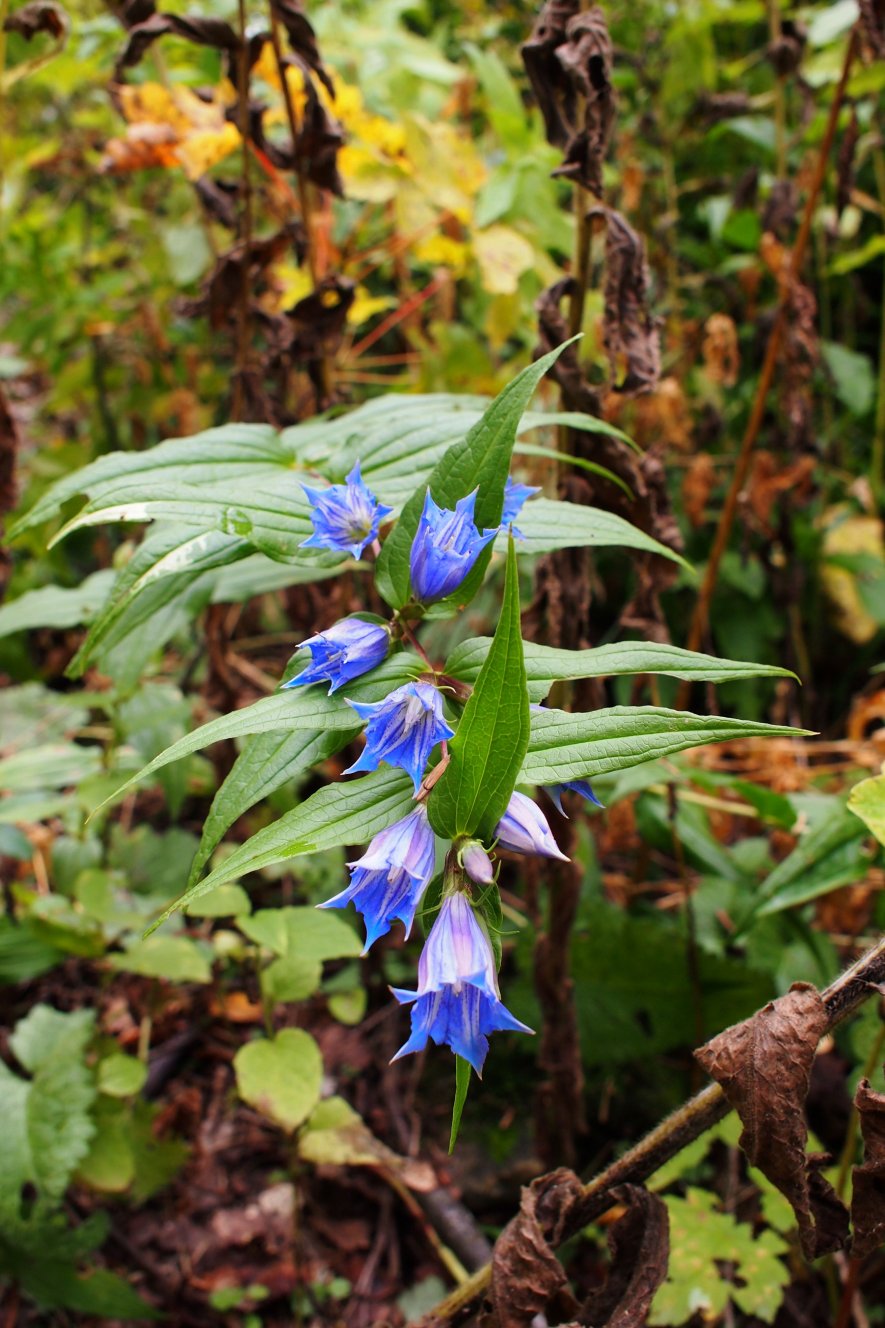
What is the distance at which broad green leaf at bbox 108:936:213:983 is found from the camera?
1.50 metres

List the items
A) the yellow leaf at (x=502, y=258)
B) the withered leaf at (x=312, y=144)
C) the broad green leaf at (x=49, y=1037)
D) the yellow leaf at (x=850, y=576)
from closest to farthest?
the broad green leaf at (x=49, y=1037) < the withered leaf at (x=312, y=144) < the yellow leaf at (x=502, y=258) < the yellow leaf at (x=850, y=576)

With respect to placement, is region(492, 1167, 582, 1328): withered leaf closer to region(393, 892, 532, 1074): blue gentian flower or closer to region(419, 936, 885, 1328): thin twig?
region(419, 936, 885, 1328): thin twig

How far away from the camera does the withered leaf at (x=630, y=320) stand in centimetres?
135

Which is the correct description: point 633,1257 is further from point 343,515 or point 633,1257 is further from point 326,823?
point 343,515

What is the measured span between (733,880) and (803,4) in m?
3.19

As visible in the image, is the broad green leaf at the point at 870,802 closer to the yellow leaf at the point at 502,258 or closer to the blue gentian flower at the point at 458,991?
the blue gentian flower at the point at 458,991

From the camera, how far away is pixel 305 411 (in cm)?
206

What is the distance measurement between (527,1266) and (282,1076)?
1.91ft

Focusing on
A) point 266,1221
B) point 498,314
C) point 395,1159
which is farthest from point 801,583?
point 266,1221

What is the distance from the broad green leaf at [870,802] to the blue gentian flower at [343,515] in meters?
0.58

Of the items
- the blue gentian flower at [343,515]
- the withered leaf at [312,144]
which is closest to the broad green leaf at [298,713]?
the blue gentian flower at [343,515]

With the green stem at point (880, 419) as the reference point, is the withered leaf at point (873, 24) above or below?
above

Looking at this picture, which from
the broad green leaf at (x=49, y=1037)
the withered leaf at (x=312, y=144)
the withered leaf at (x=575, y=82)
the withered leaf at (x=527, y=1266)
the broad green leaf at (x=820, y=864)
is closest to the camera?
the withered leaf at (x=527, y=1266)

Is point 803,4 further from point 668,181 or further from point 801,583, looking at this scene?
point 801,583
